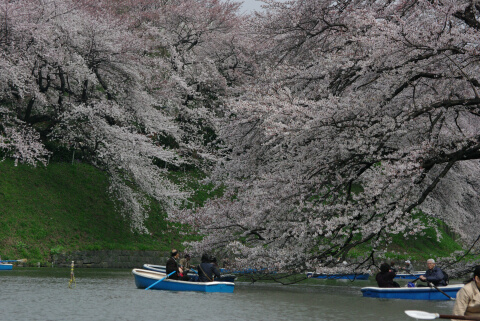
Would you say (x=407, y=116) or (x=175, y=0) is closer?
(x=407, y=116)

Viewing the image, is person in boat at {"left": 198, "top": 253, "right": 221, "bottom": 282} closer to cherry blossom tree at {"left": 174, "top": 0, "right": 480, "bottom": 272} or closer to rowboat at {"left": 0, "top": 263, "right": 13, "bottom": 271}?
cherry blossom tree at {"left": 174, "top": 0, "right": 480, "bottom": 272}

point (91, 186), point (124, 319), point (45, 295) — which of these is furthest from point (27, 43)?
point (124, 319)

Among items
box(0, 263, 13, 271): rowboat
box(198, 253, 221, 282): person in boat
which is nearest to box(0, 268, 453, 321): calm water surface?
box(198, 253, 221, 282): person in boat

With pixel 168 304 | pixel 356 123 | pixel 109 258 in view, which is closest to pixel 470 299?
pixel 356 123

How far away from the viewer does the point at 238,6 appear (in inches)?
1678

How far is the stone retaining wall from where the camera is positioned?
81.5 ft

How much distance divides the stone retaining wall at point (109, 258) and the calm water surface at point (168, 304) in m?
5.51

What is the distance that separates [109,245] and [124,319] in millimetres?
16342

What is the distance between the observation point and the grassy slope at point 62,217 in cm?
2491

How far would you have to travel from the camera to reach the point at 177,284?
1709cm

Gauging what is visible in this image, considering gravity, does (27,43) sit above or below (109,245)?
above

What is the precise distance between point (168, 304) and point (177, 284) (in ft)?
11.0

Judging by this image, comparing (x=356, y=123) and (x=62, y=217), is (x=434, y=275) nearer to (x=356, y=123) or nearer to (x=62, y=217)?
(x=356, y=123)

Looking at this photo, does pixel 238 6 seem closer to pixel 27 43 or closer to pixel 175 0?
pixel 175 0
